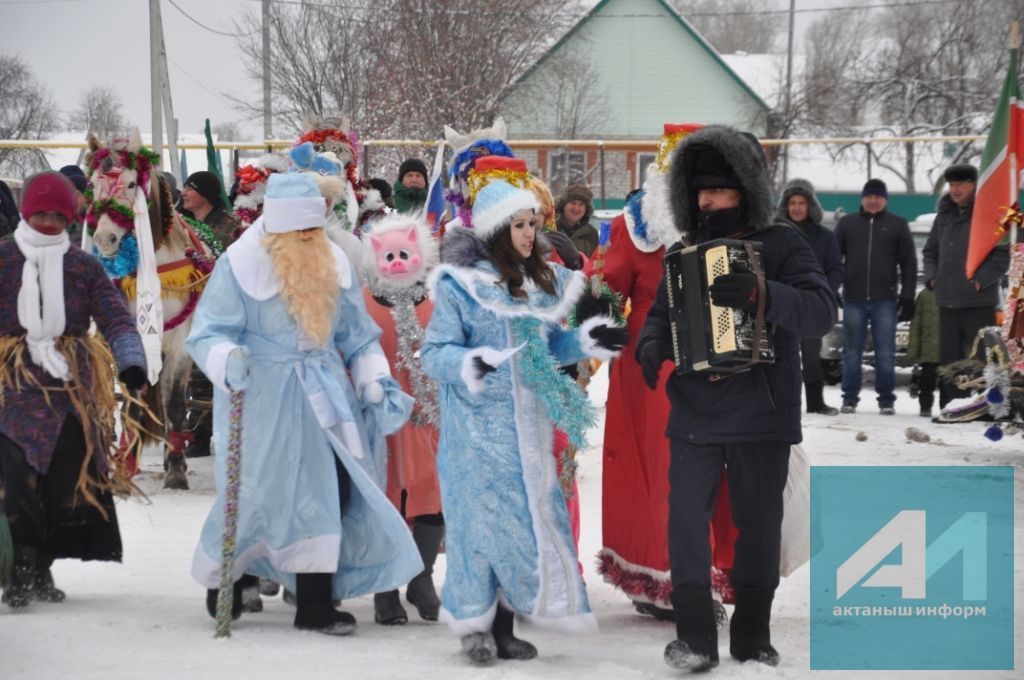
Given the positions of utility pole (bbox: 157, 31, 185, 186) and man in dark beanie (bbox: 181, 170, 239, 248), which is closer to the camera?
man in dark beanie (bbox: 181, 170, 239, 248)

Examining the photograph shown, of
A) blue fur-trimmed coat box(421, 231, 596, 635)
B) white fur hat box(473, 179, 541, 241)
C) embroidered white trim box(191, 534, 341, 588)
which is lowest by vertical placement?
embroidered white trim box(191, 534, 341, 588)

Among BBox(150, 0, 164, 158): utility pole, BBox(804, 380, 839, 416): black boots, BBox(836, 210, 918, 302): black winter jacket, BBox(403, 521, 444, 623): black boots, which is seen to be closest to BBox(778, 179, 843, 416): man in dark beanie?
BBox(804, 380, 839, 416): black boots

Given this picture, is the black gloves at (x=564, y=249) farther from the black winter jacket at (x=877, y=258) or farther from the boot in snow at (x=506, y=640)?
the black winter jacket at (x=877, y=258)

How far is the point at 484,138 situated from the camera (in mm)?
6707

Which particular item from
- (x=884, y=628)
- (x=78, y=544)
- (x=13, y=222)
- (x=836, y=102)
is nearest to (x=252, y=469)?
(x=78, y=544)

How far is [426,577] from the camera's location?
19.6 ft

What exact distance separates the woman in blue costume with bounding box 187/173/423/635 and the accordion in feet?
4.19

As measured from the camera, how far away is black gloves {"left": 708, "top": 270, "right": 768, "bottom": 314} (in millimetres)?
A: 4660

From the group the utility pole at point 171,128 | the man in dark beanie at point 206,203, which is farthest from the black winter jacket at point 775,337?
the utility pole at point 171,128

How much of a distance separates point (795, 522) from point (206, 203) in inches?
236

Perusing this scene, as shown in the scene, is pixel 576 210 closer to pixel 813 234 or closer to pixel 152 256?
pixel 813 234

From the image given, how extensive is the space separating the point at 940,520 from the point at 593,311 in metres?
2.86

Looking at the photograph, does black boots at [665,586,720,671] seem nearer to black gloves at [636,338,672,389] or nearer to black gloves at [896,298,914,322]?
black gloves at [636,338,672,389]

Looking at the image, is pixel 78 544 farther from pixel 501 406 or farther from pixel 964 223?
pixel 964 223
